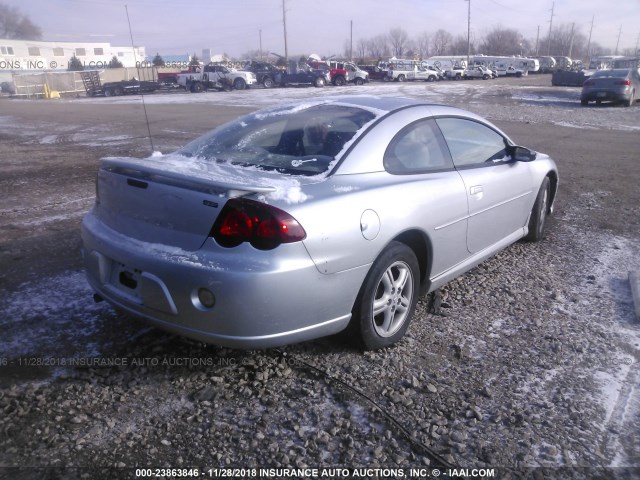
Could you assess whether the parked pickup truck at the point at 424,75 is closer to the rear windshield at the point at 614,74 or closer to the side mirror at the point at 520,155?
the rear windshield at the point at 614,74

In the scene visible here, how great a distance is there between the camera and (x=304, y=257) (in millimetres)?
2717

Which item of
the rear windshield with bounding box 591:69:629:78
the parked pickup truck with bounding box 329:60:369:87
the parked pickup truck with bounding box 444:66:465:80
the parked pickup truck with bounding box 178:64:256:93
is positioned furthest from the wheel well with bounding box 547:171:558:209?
the parked pickup truck with bounding box 444:66:465:80

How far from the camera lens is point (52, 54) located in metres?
84.6

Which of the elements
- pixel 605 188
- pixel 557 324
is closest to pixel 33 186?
pixel 557 324

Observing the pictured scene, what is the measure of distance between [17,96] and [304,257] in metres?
47.0

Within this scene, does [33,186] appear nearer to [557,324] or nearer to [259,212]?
[259,212]

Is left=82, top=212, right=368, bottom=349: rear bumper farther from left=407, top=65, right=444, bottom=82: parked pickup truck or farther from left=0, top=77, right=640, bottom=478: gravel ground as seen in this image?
left=407, top=65, right=444, bottom=82: parked pickup truck

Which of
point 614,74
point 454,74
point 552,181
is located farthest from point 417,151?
point 454,74

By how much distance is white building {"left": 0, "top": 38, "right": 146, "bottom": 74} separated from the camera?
6888 centimetres

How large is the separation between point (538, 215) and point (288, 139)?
9.29ft

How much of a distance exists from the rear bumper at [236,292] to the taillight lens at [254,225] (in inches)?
1.7

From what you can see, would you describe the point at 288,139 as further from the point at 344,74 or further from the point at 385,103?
the point at 344,74

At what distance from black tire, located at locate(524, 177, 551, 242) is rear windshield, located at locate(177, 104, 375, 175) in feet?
7.67

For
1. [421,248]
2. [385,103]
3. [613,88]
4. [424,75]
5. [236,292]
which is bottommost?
[424,75]
